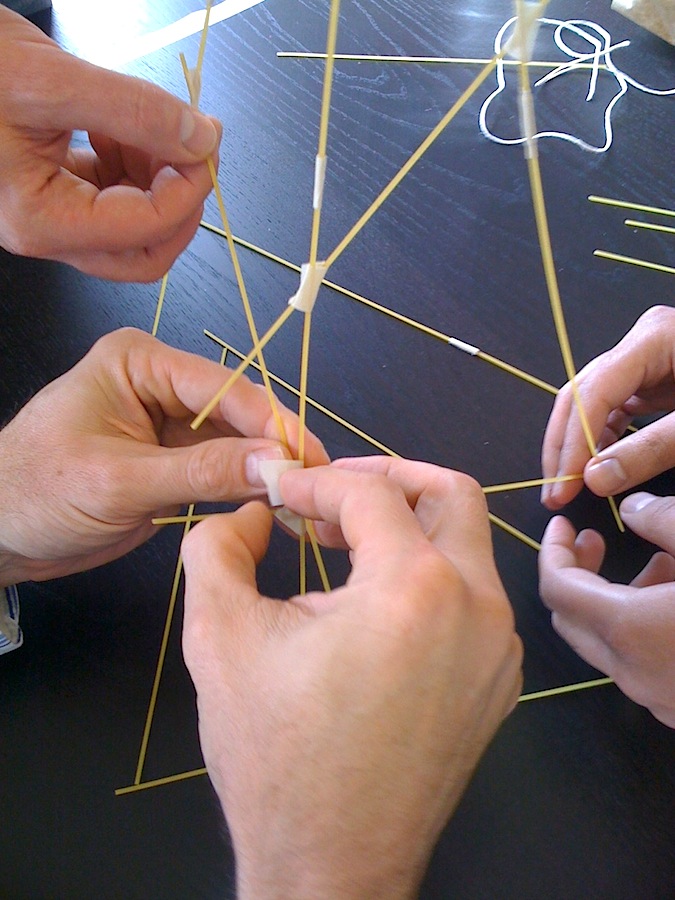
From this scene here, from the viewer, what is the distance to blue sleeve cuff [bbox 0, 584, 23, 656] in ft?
2.85

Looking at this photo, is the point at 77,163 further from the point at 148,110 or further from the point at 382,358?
the point at 382,358

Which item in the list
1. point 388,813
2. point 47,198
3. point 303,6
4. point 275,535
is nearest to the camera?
point 388,813

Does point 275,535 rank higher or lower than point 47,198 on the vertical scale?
lower

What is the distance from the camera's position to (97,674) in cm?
87

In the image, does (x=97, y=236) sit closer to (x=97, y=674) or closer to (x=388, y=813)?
(x=97, y=674)

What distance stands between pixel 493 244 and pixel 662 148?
39 centimetres

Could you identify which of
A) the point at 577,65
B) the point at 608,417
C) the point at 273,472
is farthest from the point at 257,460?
the point at 577,65

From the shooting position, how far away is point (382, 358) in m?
1.09

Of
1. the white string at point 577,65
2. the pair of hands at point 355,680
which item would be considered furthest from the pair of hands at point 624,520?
the white string at point 577,65

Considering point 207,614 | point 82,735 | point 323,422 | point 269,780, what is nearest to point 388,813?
point 269,780

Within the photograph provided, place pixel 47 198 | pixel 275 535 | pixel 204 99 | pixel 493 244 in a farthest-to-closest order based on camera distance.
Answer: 1. pixel 204 99
2. pixel 493 244
3. pixel 275 535
4. pixel 47 198

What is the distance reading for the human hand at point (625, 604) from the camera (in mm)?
781

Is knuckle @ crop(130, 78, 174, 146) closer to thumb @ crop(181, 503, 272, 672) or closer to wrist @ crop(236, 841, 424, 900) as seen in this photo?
thumb @ crop(181, 503, 272, 672)

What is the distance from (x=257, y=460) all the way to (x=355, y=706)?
307mm
